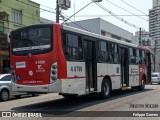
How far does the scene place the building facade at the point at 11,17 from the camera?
26.4 m

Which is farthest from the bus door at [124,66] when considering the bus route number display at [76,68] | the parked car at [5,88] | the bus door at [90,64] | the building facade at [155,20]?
the building facade at [155,20]

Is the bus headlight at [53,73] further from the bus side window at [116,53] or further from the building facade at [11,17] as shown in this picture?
the building facade at [11,17]

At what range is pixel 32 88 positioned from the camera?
12.5 metres

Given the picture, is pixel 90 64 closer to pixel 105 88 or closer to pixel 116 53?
pixel 105 88

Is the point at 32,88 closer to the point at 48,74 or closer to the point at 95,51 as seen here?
the point at 48,74

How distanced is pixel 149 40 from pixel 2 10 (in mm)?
44603

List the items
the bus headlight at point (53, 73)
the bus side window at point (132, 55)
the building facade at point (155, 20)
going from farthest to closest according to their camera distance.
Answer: the building facade at point (155, 20)
the bus side window at point (132, 55)
the bus headlight at point (53, 73)

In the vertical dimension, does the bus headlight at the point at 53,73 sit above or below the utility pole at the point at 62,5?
below

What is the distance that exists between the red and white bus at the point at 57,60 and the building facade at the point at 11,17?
12532 mm

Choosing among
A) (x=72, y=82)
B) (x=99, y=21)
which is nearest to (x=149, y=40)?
(x=99, y=21)

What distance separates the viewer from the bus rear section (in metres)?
12.1

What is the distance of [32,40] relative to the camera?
1278cm

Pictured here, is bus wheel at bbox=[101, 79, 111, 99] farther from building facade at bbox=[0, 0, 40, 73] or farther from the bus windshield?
building facade at bbox=[0, 0, 40, 73]

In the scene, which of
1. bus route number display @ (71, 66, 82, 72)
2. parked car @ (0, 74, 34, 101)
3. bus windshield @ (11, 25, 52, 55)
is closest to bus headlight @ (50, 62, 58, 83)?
bus windshield @ (11, 25, 52, 55)
